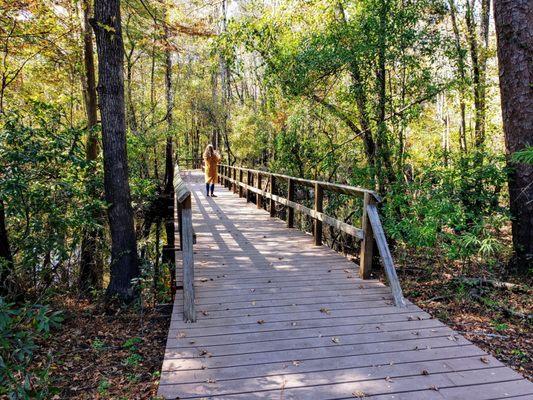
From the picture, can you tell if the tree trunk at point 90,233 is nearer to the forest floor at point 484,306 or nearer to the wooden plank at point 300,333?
the wooden plank at point 300,333

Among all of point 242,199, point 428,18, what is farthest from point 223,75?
point 428,18

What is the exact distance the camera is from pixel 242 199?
14.1 meters

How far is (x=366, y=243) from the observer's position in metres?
5.38

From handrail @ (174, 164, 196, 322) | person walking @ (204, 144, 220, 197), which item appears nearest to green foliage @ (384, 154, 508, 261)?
handrail @ (174, 164, 196, 322)

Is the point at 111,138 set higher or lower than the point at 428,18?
lower

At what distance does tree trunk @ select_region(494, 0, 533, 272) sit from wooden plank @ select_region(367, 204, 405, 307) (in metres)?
2.32

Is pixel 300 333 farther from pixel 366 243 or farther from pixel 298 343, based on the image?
pixel 366 243

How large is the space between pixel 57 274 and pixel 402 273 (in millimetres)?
6084

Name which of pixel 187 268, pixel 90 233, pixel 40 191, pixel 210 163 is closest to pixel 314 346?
pixel 187 268

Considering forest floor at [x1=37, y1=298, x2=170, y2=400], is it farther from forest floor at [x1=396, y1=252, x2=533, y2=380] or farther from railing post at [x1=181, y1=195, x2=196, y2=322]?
forest floor at [x1=396, y1=252, x2=533, y2=380]

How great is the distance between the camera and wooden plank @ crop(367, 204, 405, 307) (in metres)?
4.68

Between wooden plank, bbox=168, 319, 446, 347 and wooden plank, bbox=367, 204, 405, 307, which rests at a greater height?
wooden plank, bbox=367, 204, 405, 307

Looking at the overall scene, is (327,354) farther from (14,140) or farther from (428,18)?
(428,18)

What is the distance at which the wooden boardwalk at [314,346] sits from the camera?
9.85 feet
